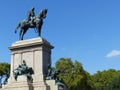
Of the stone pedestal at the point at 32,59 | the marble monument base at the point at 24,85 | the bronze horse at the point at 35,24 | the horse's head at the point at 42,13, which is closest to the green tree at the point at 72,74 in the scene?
the bronze horse at the point at 35,24

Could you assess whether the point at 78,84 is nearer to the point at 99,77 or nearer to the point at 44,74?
the point at 99,77

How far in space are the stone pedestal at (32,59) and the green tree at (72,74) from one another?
82.0 feet

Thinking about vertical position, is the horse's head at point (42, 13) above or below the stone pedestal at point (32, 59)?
above

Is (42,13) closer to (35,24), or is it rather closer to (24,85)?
(35,24)

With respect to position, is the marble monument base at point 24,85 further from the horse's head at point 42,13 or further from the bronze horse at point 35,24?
the horse's head at point 42,13

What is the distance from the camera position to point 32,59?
114 feet

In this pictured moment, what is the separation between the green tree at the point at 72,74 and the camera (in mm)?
60844

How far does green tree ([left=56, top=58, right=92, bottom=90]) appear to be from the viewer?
60.8m

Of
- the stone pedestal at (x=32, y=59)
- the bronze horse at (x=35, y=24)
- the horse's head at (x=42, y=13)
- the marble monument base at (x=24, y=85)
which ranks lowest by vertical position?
the marble monument base at (x=24, y=85)

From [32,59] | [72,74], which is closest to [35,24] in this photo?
[32,59]

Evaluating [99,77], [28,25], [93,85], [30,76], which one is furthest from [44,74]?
[99,77]

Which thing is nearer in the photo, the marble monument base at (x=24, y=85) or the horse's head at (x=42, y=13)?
the marble monument base at (x=24, y=85)

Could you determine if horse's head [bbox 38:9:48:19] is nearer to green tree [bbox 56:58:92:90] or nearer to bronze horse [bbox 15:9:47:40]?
bronze horse [bbox 15:9:47:40]

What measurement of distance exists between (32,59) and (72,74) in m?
28.1
